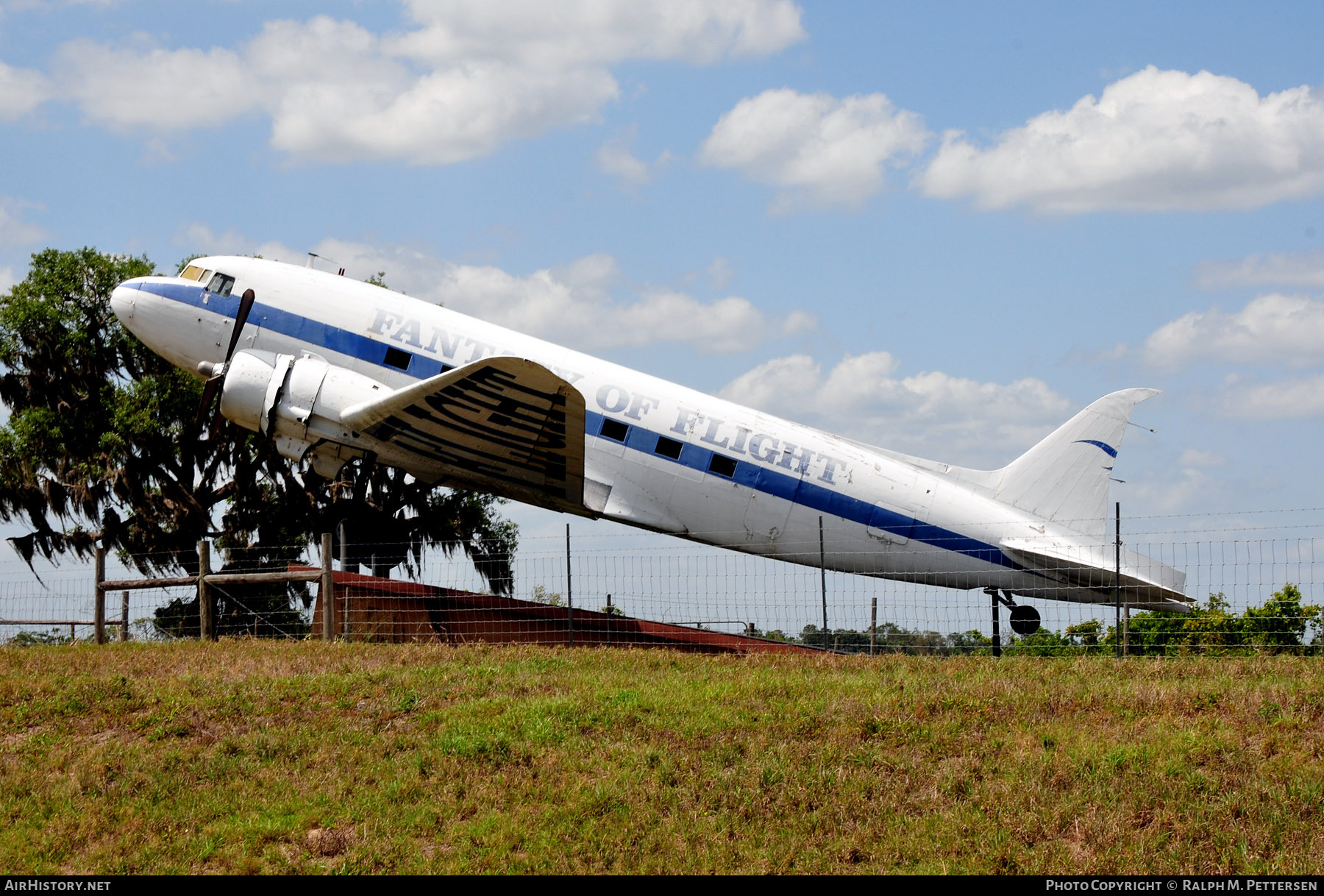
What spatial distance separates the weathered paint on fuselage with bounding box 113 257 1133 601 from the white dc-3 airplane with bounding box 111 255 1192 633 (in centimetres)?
3

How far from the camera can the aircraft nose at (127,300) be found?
18984 millimetres

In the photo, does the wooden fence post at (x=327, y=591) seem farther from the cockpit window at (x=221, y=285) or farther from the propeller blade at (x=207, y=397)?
the cockpit window at (x=221, y=285)

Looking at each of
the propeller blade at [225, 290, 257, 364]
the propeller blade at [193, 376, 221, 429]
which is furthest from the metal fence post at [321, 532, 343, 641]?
the propeller blade at [225, 290, 257, 364]

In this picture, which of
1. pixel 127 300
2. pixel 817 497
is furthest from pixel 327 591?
pixel 127 300

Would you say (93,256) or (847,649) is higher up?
(93,256)

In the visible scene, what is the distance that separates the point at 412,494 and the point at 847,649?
1545 cm

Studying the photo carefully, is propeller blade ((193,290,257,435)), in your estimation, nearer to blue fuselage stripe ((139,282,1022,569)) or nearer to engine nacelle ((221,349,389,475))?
engine nacelle ((221,349,389,475))

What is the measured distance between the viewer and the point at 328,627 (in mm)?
15141

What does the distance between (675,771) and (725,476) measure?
8.85m

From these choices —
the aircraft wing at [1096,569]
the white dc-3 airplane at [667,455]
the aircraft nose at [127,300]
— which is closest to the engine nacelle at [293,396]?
the white dc-3 airplane at [667,455]

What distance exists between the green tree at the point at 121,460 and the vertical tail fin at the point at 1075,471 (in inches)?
491

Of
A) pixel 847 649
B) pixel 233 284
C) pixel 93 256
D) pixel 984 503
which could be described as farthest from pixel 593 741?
pixel 93 256

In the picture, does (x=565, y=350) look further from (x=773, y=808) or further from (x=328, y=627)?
(x=773, y=808)

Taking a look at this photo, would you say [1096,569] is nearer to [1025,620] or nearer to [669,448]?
[1025,620]
